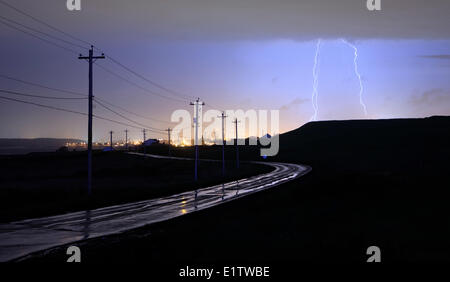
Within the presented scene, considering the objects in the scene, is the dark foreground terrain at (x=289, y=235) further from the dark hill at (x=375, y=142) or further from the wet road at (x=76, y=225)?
the dark hill at (x=375, y=142)

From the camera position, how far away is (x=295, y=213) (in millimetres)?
21938

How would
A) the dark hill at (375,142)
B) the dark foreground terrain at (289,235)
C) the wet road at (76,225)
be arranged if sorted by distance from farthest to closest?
the dark hill at (375,142)
the wet road at (76,225)
the dark foreground terrain at (289,235)

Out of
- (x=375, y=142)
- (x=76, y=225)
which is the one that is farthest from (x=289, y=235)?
(x=375, y=142)

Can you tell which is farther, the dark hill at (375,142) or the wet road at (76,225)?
the dark hill at (375,142)

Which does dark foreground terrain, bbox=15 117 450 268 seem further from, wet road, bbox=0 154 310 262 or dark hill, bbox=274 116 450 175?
dark hill, bbox=274 116 450 175

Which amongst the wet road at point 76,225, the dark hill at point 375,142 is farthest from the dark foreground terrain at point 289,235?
the dark hill at point 375,142

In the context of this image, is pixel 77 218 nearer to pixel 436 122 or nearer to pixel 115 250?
pixel 115 250

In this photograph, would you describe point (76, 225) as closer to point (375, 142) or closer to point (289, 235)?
point (289, 235)

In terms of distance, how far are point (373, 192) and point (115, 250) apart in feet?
80.5

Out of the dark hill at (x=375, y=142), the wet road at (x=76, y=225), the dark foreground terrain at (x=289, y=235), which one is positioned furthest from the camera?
the dark hill at (x=375, y=142)

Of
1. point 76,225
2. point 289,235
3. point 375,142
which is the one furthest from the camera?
point 375,142

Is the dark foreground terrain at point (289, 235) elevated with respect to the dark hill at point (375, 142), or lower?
lower

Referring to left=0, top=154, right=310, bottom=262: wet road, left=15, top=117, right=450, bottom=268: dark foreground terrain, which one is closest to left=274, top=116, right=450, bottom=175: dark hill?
left=15, top=117, right=450, bottom=268: dark foreground terrain
